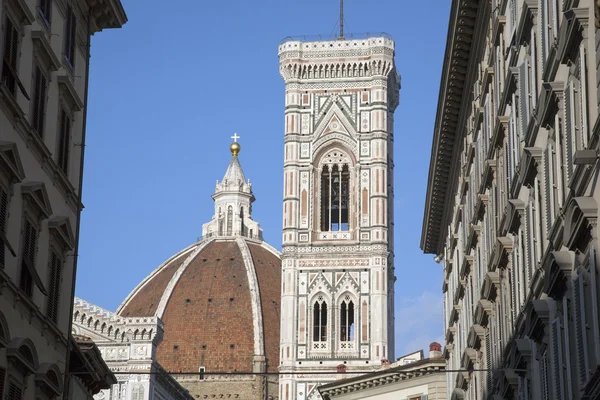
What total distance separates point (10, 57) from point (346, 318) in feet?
191

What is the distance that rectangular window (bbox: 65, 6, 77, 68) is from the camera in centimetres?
2280

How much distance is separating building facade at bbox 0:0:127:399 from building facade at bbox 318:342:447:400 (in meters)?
20.7

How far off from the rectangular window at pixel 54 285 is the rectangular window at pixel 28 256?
111 centimetres

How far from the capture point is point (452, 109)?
32094 millimetres

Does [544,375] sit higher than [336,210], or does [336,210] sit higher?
[336,210]

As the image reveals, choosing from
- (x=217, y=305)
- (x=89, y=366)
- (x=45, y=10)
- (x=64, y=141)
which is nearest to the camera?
(x=45, y=10)

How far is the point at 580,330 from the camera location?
48.2 ft

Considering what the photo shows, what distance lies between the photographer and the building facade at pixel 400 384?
43906 mm

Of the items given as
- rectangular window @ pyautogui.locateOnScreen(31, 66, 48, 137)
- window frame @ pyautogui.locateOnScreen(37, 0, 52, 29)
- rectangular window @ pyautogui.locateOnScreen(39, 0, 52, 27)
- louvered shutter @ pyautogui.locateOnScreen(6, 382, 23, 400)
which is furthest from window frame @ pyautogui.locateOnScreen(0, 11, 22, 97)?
louvered shutter @ pyautogui.locateOnScreen(6, 382, 23, 400)

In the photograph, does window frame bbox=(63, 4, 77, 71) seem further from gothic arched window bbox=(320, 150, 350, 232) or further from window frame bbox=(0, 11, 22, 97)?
gothic arched window bbox=(320, 150, 350, 232)

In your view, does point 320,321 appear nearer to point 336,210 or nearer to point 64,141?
point 336,210

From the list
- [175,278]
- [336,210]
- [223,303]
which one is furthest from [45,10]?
[175,278]

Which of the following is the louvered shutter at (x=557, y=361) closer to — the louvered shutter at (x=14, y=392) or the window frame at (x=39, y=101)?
the louvered shutter at (x=14, y=392)

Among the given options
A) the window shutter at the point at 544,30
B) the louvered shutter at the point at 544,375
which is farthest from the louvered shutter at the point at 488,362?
the window shutter at the point at 544,30
